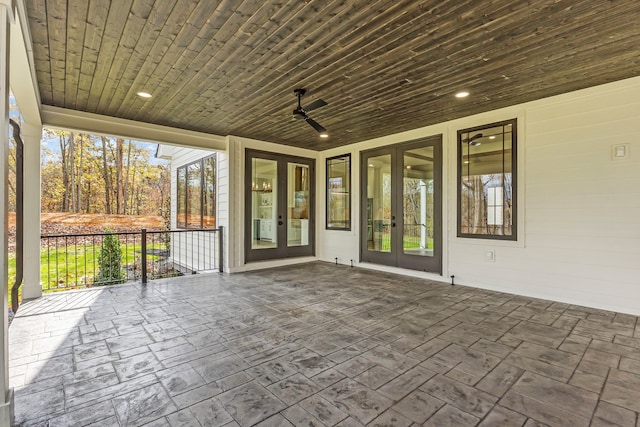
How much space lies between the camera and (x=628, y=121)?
3611 mm

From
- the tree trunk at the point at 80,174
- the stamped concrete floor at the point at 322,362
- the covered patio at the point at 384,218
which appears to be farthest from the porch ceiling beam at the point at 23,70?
the tree trunk at the point at 80,174

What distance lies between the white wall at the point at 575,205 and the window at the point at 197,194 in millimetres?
5499

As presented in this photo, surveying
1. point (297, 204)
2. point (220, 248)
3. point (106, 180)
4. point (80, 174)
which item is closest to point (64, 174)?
point (80, 174)

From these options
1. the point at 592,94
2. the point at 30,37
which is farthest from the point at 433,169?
the point at 30,37

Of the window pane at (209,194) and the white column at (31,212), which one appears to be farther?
the window pane at (209,194)

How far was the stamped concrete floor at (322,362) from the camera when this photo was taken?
184cm

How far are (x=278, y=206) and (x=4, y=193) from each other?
5327 mm

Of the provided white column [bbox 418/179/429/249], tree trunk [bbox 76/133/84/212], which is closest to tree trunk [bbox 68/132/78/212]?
tree trunk [bbox 76/133/84/212]

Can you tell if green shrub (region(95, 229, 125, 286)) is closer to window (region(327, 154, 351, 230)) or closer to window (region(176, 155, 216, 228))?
window (region(176, 155, 216, 228))

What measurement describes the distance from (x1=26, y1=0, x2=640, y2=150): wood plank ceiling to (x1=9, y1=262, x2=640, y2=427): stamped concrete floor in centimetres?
277

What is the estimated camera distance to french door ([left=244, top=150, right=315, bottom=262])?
6.58 m

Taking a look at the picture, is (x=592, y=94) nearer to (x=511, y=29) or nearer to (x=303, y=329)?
(x=511, y=29)

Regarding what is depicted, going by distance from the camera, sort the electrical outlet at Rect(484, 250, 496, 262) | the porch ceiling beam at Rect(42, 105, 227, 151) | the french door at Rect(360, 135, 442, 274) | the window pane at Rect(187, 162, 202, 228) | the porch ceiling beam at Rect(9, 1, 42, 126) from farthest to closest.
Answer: the window pane at Rect(187, 162, 202, 228)
the french door at Rect(360, 135, 442, 274)
the electrical outlet at Rect(484, 250, 496, 262)
the porch ceiling beam at Rect(42, 105, 227, 151)
the porch ceiling beam at Rect(9, 1, 42, 126)

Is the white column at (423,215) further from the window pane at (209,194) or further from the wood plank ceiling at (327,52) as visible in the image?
the window pane at (209,194)
